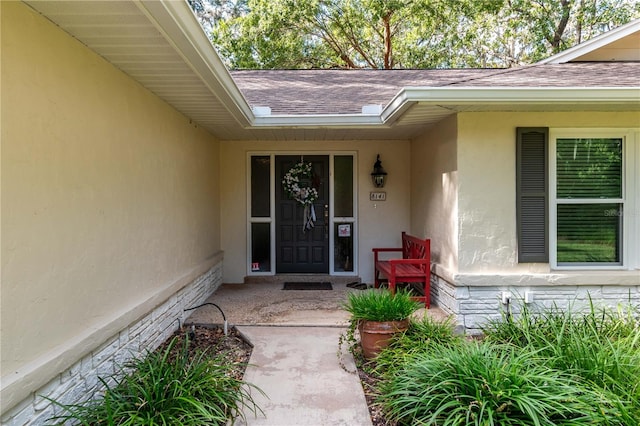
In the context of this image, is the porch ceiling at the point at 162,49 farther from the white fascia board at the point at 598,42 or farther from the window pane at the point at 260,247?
the white fascia board at the point at 598,42

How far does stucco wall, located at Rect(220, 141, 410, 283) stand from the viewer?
607 centimetres

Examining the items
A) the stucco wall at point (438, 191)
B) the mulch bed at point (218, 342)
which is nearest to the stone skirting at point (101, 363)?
the mulch bed at point (218, 342)

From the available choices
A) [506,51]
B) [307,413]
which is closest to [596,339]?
[307,413]

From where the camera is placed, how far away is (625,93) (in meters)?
3.48

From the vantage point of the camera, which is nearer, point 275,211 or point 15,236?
point 15,236

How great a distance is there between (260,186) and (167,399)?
14.0 ft

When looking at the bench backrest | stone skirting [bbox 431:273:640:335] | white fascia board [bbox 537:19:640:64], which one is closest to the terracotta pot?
stone skirting [bbox 431:273:640:335]

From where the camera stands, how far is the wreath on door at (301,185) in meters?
6.14

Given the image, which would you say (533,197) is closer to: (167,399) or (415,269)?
(415,269)

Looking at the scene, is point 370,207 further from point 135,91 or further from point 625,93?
point 135,91

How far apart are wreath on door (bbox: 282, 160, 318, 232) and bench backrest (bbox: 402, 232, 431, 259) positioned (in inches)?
61.4

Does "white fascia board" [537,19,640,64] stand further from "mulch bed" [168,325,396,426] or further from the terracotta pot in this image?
"mulch bed" [168,325,396,426]

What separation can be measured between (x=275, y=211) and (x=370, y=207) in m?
1.53

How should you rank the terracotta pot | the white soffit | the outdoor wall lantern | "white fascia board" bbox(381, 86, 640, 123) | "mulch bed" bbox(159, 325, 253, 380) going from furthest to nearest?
the outdoor wall lantern < "white fascia board" bbox(381, 86, 640, 123) < "mulch bed" bbox(159, 325, 253, 380) < the terracotta pot < the white soffit
